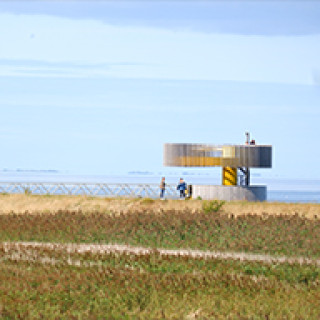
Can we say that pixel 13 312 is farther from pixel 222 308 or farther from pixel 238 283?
pixel 238 283

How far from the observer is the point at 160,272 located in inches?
677

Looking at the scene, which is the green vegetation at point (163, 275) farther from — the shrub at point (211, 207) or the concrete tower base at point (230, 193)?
the concrete tower base at point (230, 193)

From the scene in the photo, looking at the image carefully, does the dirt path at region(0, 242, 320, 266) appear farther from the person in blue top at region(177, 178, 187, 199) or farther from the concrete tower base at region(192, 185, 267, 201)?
the person in blue top at region(177, 178, 187, 199)

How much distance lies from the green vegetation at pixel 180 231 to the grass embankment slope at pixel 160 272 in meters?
0.03

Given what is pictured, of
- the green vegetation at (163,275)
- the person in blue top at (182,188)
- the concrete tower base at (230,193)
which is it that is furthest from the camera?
the person in blue top at (182,188)

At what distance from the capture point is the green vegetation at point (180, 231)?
74.9 ft

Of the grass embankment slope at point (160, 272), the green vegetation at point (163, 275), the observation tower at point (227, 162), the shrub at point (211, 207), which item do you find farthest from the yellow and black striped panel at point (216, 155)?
the green vegetation at point (163, 275)

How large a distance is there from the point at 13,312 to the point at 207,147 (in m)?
31.9

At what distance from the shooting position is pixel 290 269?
701 inches

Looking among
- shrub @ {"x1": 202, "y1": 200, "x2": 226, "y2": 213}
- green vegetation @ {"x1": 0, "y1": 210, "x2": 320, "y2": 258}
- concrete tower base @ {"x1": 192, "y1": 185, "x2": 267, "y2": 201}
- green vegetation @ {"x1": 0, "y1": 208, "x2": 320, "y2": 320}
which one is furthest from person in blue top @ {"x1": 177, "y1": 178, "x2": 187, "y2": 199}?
green vegetation @ {"x1": 0, "y1": 208, "x2": 320, "y2": 320}

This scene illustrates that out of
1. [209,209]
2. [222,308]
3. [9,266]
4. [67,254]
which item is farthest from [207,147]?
[222,308]

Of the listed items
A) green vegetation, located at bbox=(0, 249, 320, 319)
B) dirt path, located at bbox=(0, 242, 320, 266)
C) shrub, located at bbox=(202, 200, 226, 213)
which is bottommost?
dirt path, located at bbox=(0, 242, 320, 266)

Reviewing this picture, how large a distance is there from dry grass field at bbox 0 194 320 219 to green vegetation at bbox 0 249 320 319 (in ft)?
53.0

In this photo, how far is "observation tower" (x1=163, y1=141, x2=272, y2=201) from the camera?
138ft
